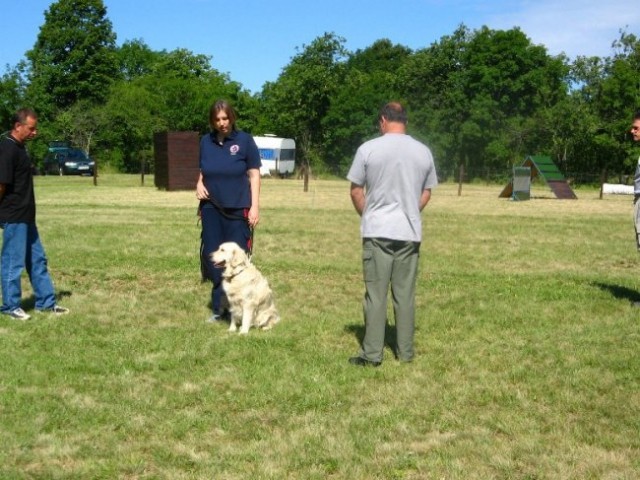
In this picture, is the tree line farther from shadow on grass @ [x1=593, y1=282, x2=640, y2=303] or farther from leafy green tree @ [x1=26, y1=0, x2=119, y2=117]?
shadow on grass @ [x1=593, y1=282, x2=640, y2=303]

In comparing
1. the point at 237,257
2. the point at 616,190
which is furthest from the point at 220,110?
the point at 616,190

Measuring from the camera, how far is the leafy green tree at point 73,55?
6069 centimetres

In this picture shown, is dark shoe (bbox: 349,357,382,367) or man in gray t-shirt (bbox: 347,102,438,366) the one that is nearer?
man in gray t-shirt (bbox: 347,102,438,366)

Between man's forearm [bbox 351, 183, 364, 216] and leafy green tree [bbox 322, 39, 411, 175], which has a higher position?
leafy green tree [bbox 322, 39, 411, 175]

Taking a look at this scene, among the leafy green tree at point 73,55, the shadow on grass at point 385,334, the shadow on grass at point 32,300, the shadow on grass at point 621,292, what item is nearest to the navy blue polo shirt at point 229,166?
the shadow on grass at point 385,334

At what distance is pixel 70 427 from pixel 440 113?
5308cm

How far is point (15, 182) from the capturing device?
23.3 ft

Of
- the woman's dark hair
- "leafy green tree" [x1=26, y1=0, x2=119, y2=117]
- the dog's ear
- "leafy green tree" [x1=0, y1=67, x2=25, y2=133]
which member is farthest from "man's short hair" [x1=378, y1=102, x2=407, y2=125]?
"leafy green tree" [x1=26, y1=0, x2=119, y2=117]

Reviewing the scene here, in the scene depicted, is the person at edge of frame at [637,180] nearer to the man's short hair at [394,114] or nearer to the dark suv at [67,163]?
the man's short hair at [394,114]

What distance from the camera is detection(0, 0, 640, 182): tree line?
50062mm

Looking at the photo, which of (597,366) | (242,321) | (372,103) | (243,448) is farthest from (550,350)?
(372,103)

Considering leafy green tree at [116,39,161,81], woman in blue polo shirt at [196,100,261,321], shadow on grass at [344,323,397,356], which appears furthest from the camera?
leafy green tree at [116,39,161,81]

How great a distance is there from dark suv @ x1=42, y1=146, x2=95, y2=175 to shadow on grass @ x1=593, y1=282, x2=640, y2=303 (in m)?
39.1

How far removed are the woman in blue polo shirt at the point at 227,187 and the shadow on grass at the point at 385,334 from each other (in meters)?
1.25
